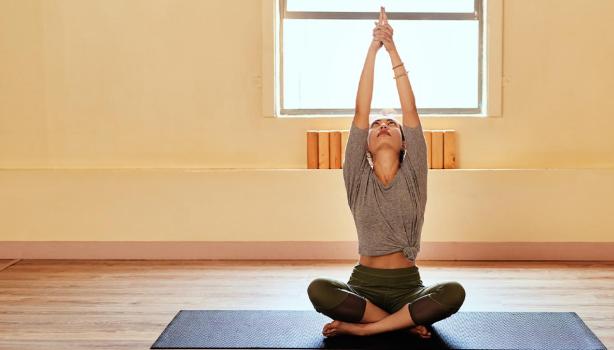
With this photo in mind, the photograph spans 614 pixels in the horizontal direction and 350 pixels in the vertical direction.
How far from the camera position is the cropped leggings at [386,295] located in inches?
100

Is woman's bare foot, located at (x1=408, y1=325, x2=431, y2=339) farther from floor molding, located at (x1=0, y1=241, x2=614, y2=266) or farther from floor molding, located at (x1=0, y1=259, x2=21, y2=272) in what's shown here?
floor molding, located at (x1=0, y1=259, x2=21, y2=272)

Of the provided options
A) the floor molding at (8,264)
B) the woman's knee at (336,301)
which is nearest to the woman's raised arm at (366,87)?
the woman's knee at (336,301)

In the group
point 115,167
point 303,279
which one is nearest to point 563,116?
point 303,279

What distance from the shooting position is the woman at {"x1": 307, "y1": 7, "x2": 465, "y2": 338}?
8.83 feet

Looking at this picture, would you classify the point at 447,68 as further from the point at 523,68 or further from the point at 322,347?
the point at 322,347

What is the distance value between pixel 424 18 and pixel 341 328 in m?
2.66

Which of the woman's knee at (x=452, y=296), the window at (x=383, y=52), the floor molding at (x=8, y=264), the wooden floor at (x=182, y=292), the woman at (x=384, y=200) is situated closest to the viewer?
the woman's knee at (x=452, y=296)

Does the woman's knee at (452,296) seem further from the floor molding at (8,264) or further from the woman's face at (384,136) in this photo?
the floor molding at (8,264)

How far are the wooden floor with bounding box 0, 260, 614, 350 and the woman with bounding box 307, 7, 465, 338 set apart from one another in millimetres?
556

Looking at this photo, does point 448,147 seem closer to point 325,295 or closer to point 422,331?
point 422,331

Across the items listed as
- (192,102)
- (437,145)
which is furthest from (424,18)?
(192,102)

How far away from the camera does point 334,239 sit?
4438 millimetres

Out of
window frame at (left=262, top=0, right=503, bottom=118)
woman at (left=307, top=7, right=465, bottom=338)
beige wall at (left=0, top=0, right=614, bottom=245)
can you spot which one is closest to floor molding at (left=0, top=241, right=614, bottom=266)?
beige wall at (left=0, top=0, right=614, bottom=245)

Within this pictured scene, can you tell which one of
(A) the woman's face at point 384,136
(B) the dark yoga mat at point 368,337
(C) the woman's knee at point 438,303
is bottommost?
(B) the dark yoga mat at point 368,337
